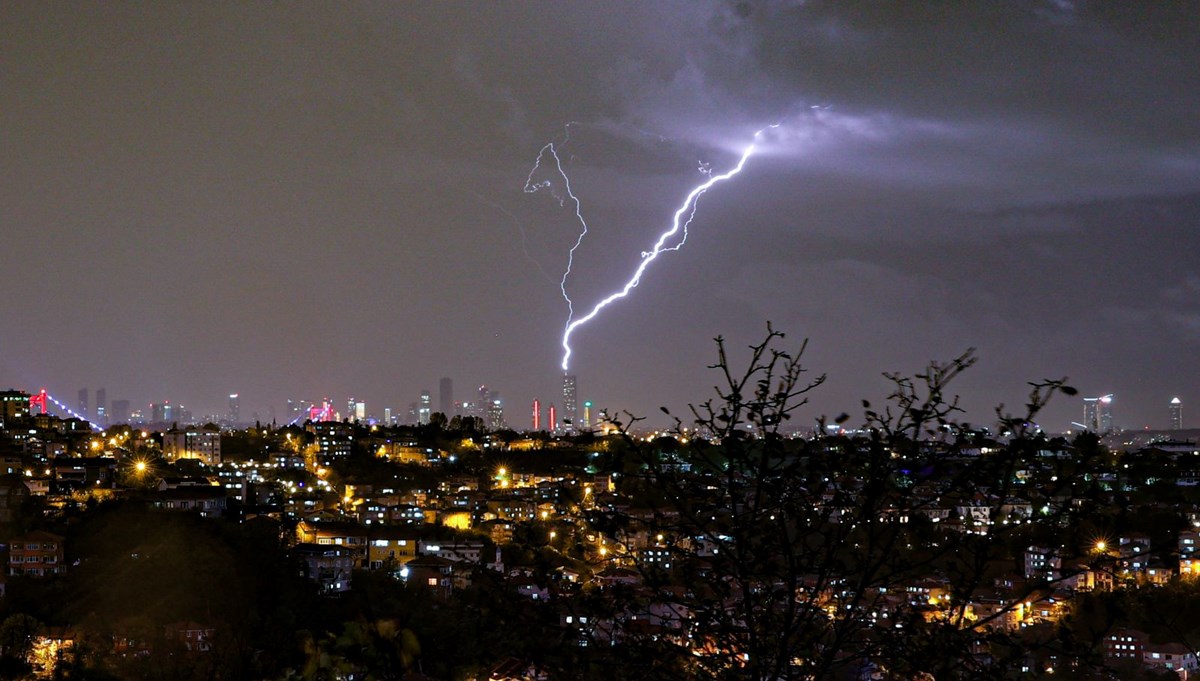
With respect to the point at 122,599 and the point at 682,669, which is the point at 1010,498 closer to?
the point at 682,669

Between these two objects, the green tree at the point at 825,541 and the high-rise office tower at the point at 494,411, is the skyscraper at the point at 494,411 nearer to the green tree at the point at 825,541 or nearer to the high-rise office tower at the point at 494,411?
the high-rise office tower at the point at 494,411

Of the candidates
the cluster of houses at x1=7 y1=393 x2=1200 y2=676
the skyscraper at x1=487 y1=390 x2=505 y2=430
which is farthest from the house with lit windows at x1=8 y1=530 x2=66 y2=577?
the skyscraper at x1=487 y1=390 x2=505 y2=430

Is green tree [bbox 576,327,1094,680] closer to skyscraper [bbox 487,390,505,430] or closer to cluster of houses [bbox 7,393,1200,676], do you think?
cluster of houses [bbox 7,393,1200,676]

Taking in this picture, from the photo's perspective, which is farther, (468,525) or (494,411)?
(494,411)

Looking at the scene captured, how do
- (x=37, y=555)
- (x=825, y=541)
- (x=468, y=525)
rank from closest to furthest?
(x=825, y=541)
(x=37, y=555)
(x=468, y=525)

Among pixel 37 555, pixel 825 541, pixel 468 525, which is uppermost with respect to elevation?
pixel 825 541

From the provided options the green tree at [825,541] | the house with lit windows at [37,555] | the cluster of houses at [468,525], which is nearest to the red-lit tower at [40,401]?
the cluster of houses at [468,525]

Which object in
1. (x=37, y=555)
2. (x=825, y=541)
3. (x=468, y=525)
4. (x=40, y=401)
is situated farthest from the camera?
(x=40, y=401)

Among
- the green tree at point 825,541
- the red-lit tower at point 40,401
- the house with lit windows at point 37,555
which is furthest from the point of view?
the red-lit tower at point 40,401

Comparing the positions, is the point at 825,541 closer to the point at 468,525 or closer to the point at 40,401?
the point at 468,525

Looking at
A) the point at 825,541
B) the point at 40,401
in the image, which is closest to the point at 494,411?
the point at 40,401

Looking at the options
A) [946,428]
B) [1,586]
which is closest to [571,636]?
[946,428]

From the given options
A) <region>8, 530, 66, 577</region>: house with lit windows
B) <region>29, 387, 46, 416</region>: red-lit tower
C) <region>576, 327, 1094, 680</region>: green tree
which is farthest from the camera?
<region>29, 387, 46, 416</region>: red-lit tower
